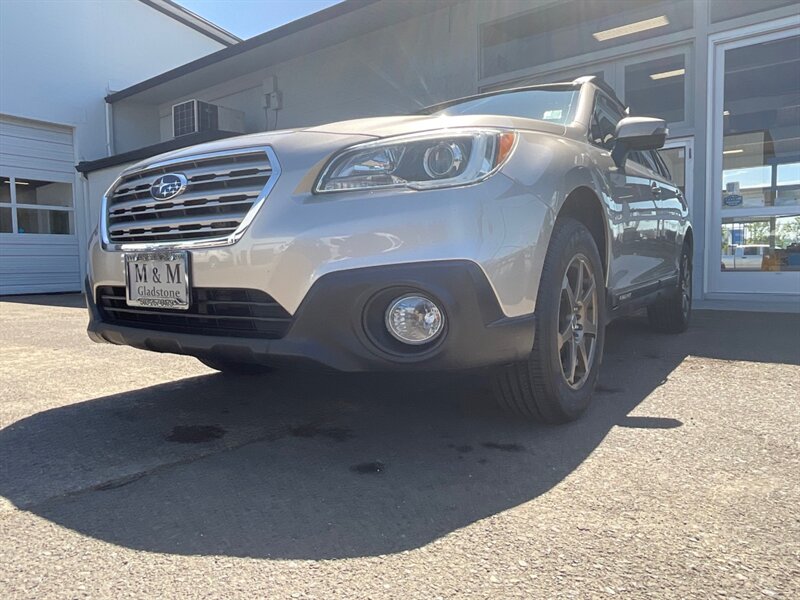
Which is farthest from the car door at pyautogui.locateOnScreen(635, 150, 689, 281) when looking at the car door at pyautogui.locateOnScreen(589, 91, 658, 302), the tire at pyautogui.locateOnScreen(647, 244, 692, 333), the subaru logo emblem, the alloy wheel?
the subaru logo emblem

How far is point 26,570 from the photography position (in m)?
1.43

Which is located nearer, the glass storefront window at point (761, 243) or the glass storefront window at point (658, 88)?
the glass storefront window at point (761, 243)

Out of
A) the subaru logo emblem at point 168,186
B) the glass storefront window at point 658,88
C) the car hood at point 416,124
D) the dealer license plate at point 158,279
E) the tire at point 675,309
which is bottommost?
the tire at point 675,309

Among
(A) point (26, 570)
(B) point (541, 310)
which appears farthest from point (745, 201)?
(A) point (26, 570)

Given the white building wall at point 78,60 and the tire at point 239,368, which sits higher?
the white building wall at point 78,60

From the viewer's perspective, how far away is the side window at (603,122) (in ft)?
10.3

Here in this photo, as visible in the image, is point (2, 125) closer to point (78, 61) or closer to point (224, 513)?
point (78, 61)

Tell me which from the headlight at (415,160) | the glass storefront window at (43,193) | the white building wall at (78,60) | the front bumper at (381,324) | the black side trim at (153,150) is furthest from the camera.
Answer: the glass storefront window at (43,193)

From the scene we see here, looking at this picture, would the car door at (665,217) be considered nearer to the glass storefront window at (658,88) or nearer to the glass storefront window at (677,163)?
the glass storefront window at (677,163)

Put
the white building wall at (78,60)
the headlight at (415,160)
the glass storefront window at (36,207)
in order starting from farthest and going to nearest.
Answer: the glass storefront window at (36,207), the white building wall at (78,60), the headlight at (415,160)

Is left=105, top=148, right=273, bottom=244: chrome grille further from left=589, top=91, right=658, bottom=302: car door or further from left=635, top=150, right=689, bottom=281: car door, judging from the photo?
left=635, top=150, right=689, bottom=281: car door

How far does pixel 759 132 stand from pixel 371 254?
269 inches

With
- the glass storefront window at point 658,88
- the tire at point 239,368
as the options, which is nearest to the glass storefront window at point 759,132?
the glass storefront window at point 658,88

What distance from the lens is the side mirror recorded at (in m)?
2.99
